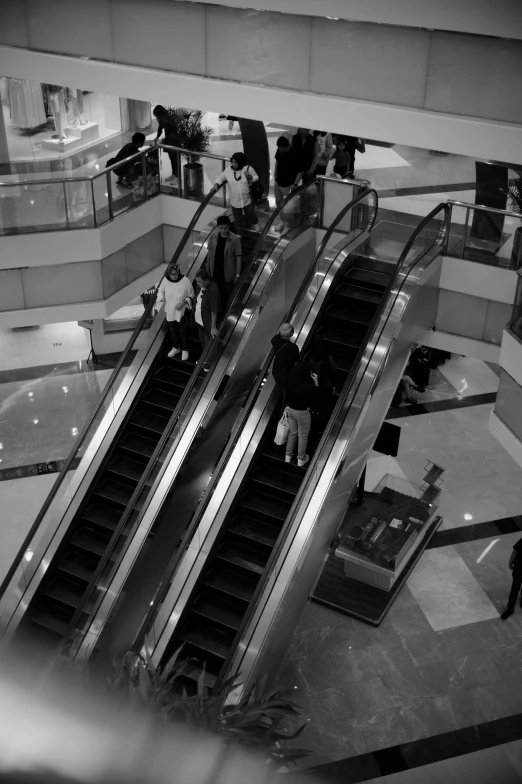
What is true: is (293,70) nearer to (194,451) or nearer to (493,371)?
(194,451)

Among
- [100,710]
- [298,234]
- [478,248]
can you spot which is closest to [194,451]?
[298,234]

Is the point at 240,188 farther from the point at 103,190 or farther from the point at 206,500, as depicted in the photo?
the point at 206,500

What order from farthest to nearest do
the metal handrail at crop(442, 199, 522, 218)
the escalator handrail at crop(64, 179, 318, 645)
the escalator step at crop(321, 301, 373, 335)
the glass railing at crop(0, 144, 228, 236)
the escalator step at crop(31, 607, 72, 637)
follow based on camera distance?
the glass railing at crop(0, 144, 228, 236) < the metal handrail at crop(442, 199, 522, 218) < the escalator step at crop(321, 301, 373, 335) < the escalator step at crop(31, 607, 72, 637) < the escalator handrail at crop(64, 179, 318, 645)

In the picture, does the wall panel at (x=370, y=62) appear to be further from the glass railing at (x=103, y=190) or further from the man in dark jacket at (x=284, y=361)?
the man in dark jacket at (x=284, y=361)

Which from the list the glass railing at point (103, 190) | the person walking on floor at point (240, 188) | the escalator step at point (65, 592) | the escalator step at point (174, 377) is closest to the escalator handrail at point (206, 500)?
the escalator step at point (65, 592)

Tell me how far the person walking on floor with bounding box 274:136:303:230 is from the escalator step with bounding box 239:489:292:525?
624cm

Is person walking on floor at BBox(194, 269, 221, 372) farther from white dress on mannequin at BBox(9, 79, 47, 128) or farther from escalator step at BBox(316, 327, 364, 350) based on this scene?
white dress on mannequin at BBox(9, 79, 47, 128)

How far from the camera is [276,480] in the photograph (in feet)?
37.1

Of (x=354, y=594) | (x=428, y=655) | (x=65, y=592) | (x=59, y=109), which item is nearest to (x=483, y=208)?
(x=354, y=594)

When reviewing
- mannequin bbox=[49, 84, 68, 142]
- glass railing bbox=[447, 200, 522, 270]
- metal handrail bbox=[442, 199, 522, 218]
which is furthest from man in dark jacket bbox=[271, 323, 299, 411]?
mannequin bbox=[49, 84, 68, 142]

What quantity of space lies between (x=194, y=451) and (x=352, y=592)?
10.5 ft

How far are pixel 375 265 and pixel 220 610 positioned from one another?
6.14 m

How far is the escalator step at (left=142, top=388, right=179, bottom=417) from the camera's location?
41.2 feet

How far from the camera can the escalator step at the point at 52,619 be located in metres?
11.0
